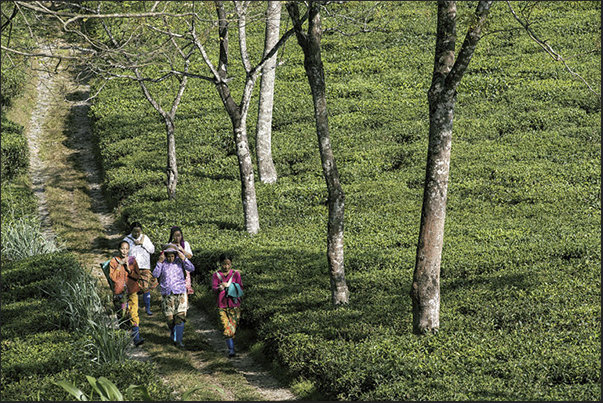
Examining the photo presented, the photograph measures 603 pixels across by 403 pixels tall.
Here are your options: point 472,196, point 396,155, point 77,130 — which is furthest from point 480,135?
point 77,130

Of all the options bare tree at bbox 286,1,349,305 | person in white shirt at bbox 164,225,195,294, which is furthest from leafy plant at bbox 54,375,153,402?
bare tree at bbox 286,1,349,305

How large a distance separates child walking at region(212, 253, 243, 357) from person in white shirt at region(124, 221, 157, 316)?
2.10m

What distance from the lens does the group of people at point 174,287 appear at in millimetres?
9836

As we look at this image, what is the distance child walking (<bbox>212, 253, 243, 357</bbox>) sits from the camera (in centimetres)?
979

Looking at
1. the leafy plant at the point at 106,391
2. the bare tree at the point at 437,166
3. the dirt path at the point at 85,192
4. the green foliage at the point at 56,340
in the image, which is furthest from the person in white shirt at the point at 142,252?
the bare tree at the point at 437,166

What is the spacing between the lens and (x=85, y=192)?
20.6 metres

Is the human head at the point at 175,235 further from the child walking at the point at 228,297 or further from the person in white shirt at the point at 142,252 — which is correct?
the child walking at the point at 228,297

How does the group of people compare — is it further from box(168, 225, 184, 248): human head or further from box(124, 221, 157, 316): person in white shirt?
box(124, 221, 157, 316): person in white shirt

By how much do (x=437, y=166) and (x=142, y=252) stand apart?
21.2ft

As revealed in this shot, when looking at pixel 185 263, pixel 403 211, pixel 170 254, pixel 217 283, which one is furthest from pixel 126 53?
pixel 403 211

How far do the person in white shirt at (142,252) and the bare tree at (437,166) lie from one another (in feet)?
18.7

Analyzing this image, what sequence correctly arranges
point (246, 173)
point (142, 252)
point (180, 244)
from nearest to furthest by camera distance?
point (180, 244), point (142, 252), point (246, 173)

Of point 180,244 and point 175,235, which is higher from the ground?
point 175,235

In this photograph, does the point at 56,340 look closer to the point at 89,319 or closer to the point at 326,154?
the point at 89,319
